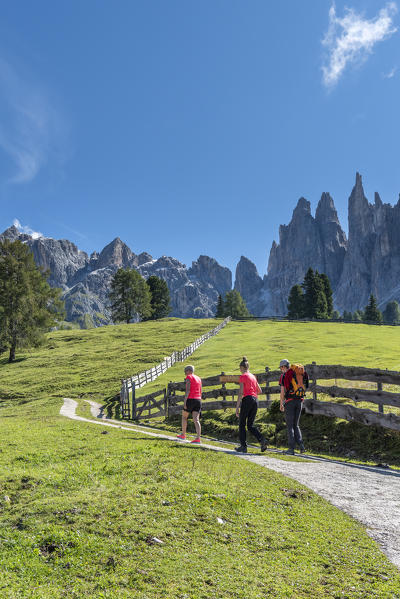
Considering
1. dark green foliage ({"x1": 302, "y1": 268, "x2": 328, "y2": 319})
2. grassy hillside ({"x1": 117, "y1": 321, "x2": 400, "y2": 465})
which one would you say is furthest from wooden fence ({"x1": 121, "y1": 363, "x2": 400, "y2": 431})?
dark green foliage ({"x1": 302, "y1": 268, "x2": 328, "y2": 319})

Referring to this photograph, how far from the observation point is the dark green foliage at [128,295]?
87.9m

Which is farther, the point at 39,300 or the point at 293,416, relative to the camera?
the point at 39,300

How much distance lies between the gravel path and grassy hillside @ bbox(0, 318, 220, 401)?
22271 mm

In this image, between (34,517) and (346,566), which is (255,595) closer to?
(346,566)

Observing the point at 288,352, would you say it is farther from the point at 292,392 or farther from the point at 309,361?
the point at 292,392

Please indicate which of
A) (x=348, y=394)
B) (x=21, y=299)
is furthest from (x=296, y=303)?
(x=348, y=394)

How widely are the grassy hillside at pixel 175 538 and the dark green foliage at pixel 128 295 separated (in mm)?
80634

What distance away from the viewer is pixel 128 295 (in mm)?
88500

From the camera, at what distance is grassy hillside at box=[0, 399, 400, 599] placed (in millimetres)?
4211

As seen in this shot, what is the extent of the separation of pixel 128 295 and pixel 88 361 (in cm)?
4544

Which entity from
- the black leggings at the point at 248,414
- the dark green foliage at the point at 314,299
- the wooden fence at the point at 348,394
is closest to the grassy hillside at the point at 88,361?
the wooden fence at the point at 348,394

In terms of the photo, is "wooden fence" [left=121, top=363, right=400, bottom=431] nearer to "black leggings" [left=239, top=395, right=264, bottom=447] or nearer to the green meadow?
"black leggings" [left=239, top=395, right=264, bottom=447]

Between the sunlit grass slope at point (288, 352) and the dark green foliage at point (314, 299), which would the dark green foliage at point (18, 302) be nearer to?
the sunlit grass slope at point (288, 352)

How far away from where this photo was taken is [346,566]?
15.5ft
